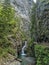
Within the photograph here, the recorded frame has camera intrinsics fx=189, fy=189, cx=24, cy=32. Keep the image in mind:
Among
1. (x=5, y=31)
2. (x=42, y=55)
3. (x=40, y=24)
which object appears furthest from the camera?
(x=40, y=24)

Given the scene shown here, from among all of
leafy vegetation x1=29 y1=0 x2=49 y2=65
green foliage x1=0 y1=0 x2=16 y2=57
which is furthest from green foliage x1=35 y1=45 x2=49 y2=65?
green foliage x1=0 y1=0 x2=16 y2=57

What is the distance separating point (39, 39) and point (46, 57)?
3835 millimetres

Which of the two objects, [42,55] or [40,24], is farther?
[40,24]

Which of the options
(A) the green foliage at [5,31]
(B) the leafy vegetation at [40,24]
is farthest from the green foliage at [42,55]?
(A) the green foliage at [5,31]

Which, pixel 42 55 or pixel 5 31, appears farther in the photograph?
pixel 5 31

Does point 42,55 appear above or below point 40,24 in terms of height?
below

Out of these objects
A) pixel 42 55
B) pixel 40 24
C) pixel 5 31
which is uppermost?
pixel 40 24

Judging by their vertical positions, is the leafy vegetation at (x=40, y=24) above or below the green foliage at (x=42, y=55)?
above

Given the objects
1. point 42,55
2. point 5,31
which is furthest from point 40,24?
point 42,55

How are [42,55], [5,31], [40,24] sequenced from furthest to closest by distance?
[40,24], [5,31], [42,55]

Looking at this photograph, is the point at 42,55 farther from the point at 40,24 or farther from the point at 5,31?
the point at 40,24

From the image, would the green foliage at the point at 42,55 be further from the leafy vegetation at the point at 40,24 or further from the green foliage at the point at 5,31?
the green foliage at the point at 5,31

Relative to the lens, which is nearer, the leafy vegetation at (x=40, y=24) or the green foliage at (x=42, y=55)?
the green foliage at (x=42, y=55)

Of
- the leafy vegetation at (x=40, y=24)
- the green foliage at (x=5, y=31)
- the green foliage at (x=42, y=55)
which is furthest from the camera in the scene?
the leafy vegetation at (x=40, y=24)
